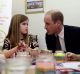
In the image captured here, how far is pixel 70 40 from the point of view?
251 cm

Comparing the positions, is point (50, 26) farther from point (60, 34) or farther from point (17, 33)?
point (17, 33)

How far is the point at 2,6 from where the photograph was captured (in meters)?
3.77

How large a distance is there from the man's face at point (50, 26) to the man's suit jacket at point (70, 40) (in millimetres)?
62

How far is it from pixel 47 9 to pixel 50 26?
1503 mm

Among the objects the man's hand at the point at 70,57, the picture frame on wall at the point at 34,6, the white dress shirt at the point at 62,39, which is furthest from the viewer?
the picture frame on wall at the point at 34,6

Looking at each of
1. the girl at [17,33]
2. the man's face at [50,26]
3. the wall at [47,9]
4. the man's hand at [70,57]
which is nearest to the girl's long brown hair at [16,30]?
the girl at [17,33]

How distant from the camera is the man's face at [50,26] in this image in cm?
251

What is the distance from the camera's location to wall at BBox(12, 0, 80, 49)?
3.73 meters

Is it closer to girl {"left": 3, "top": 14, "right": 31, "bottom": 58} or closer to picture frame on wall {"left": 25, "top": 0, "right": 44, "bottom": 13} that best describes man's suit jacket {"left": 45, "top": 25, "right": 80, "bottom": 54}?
girl {"left": 3, "top": 14, "right": 31, "bottom": 58}

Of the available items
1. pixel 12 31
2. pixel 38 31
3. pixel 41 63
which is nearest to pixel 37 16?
A: pixel 38 31

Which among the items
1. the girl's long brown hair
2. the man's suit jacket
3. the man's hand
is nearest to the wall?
the man's suit jacket

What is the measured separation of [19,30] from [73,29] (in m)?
0.64

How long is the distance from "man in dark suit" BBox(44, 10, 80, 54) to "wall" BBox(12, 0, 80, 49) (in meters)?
1.14

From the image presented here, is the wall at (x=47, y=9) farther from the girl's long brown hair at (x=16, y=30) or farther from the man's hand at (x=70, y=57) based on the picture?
the man's hand at (x=70, y=57)
